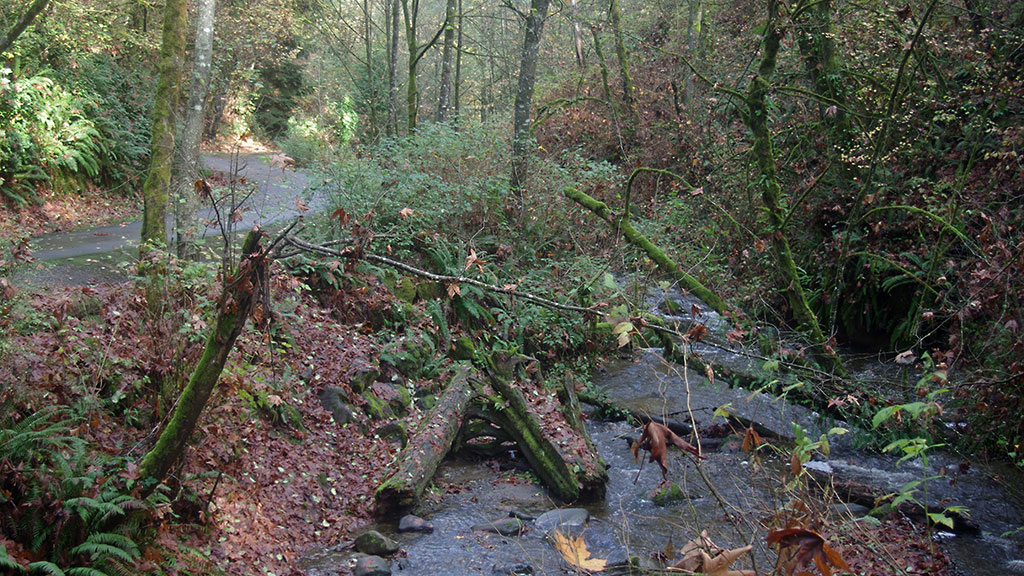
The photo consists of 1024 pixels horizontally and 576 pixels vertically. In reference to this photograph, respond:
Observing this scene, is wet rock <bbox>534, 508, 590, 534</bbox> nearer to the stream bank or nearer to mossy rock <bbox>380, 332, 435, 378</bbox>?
the stream bank

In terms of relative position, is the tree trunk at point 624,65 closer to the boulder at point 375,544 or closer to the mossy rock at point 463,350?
the mossy rock at point 463,350

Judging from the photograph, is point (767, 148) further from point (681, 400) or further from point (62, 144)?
point (62, 144)

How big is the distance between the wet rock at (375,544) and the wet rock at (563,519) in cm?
150

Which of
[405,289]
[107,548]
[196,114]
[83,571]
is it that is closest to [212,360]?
[107,548]

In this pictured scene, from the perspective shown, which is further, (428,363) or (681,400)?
(681,400)

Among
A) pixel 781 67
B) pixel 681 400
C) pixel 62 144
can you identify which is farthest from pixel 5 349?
pixel 781 67

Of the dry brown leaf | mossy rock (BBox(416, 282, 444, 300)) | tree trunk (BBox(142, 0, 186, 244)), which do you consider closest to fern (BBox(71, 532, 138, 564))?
the dry brown leaf

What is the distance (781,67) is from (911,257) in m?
4.74

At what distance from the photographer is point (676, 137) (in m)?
18.6

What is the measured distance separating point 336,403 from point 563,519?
9.69ft

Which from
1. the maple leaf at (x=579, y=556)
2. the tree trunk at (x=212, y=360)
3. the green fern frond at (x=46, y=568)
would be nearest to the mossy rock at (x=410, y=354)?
the tree trunk at (x=212, y=360)

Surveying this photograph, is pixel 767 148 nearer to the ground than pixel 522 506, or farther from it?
farther from it

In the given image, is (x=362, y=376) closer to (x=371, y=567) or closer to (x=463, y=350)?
(x=463, y=350)

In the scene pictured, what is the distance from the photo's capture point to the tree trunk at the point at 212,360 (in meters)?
4.15
